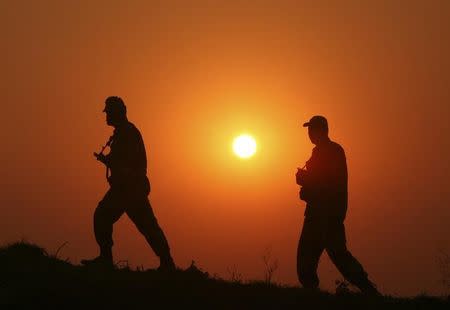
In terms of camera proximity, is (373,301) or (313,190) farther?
(313,190)

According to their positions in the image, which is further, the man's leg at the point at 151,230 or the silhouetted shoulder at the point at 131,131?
the silhouetted shoulder at the point at 131,131

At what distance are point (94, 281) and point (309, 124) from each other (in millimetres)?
3724

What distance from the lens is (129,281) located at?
957cm

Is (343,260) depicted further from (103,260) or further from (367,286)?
(103,260)

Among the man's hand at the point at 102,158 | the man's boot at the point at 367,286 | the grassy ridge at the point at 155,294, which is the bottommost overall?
the grassy ridge at the point at 155,294

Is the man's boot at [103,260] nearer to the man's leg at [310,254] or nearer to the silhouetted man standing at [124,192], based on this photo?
the silhouetted man standing at [124,192]

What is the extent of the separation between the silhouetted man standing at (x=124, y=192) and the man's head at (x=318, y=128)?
2.40 metres

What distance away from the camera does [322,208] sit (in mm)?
10711

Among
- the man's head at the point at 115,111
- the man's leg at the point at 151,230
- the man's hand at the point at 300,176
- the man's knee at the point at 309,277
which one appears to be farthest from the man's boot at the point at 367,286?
the man's head at the point at 115,111

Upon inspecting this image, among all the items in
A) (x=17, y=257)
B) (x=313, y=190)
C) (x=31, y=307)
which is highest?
(x=313, y=190)

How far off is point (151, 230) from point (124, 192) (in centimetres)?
65

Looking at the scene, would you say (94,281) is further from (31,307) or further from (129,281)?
(31,307)

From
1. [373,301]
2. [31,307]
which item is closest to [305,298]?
[373,301]

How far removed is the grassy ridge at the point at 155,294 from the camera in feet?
28.7
